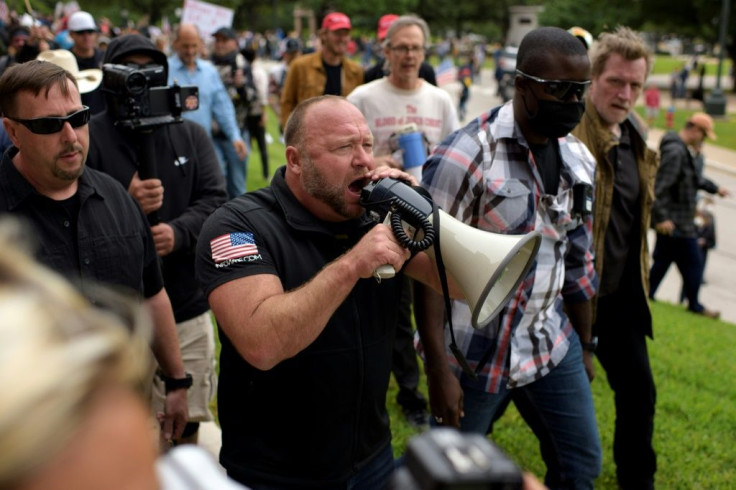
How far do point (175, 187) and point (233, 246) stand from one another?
5.30 feet

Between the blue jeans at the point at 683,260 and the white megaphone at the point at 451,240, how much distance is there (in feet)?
19.2

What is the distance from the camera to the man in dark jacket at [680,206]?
286 inches

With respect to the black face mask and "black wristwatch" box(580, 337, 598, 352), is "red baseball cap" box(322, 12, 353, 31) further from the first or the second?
"black wristwatch" box(580, 337, 598, 352)

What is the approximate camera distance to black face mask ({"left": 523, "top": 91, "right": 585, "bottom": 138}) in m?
3.08

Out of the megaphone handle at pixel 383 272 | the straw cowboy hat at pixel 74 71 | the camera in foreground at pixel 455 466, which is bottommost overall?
the megaphone handle at pixel 383 272

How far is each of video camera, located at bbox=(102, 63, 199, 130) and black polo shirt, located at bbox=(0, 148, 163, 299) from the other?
0.63 metres

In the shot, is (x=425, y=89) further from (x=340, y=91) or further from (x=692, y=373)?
(x=692, y=373)

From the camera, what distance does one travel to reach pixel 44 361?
0.71 metres

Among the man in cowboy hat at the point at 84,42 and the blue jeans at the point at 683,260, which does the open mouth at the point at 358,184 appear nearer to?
the man in cowboy hat at the point at 84,42

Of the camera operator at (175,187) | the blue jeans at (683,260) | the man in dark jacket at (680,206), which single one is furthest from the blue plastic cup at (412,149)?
the blue jeans at (683,260)

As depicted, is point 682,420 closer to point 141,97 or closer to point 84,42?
point 141,97

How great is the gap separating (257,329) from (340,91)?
4.87 m

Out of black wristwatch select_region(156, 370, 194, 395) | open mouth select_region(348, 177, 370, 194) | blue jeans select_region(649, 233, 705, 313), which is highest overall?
open mouth select_region(348, 177, 370, 194)

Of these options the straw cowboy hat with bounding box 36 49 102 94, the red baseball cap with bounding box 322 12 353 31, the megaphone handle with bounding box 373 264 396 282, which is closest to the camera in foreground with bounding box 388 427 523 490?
the megaphone handle with bounding box 373 264 396 282
